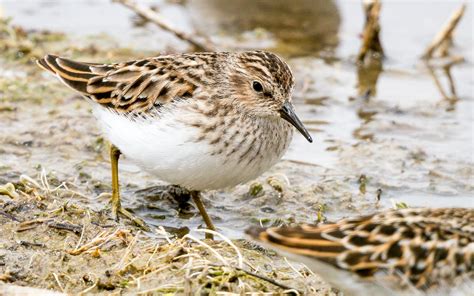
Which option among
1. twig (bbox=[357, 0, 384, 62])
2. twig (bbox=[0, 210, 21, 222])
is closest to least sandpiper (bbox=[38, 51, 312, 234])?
twig (bbox=[0, 210, 21, 222])

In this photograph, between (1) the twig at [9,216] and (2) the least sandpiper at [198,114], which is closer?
(1) the twig at [9,216]

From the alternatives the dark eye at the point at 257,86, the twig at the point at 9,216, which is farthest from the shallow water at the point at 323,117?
the twig at the point at 9,216

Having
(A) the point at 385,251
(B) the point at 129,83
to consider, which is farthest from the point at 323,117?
(A) the point at 385,251

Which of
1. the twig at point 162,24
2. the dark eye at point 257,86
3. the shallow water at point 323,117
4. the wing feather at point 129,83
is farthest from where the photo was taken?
the twig at point 162,24

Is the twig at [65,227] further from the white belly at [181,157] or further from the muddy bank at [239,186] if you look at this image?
the white belly at [181,157]

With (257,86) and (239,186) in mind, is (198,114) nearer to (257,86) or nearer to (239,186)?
(257,86)

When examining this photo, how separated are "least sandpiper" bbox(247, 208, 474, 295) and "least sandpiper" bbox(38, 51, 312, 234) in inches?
81.4

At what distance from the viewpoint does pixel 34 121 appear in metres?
10.7

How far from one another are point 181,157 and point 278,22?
882 cm

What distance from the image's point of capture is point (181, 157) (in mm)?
7613

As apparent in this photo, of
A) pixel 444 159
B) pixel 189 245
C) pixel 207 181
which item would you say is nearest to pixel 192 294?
pixel 189 245

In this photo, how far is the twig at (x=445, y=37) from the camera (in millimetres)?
13250

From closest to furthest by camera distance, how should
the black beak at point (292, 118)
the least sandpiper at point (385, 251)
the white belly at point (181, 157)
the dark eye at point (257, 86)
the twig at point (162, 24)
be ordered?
1. the least sandpiper at point (385, 251)
2. the white belly at point (181, 157)
3. the black beak at point (292, 118)
4. the dark eye at point (257, 86)
5. the twig at point (162, 24)

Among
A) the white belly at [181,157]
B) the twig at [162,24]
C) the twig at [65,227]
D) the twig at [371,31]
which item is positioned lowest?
the twig at [65,227]
